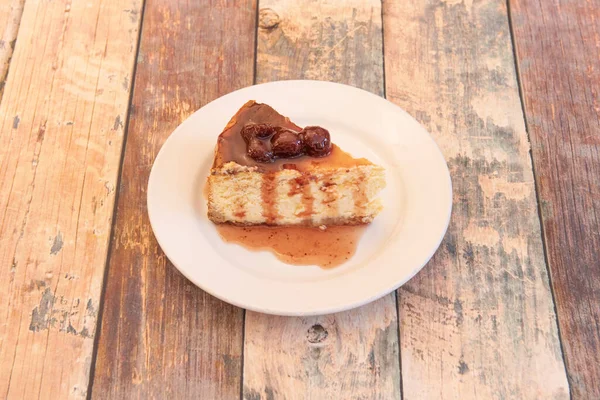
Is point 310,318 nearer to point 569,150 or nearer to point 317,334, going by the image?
point 317,334

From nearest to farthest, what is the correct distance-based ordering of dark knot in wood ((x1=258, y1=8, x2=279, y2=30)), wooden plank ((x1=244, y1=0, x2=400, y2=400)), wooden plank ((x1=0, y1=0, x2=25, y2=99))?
1. wooden plank ((x1=244, y1=0, x2=400, y2=400))
2. wooden plank ((x1=0, y1=0, x2=25, y2=99))
3. dark knot in wood ((x1=258, y1=8, x2=279, y2=30))

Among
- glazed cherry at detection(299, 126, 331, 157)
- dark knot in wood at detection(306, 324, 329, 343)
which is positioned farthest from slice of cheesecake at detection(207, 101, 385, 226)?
dark knot in wood at detection(306, 324, 329, 343)

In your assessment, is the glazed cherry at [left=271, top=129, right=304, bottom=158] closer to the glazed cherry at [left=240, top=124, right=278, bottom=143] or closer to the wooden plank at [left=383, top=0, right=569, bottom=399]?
the glazed cherry at [left=240, top=124, right=278, bottom=143]

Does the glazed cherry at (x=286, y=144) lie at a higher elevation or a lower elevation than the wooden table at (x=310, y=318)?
higher

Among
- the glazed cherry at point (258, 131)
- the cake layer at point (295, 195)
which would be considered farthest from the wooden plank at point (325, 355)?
the glazed cherry at point (258, 131)

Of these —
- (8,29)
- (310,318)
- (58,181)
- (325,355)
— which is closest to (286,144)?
(310,318)

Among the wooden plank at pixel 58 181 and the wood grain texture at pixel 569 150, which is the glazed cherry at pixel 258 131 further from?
the wood grain texture at pixel 569 150
